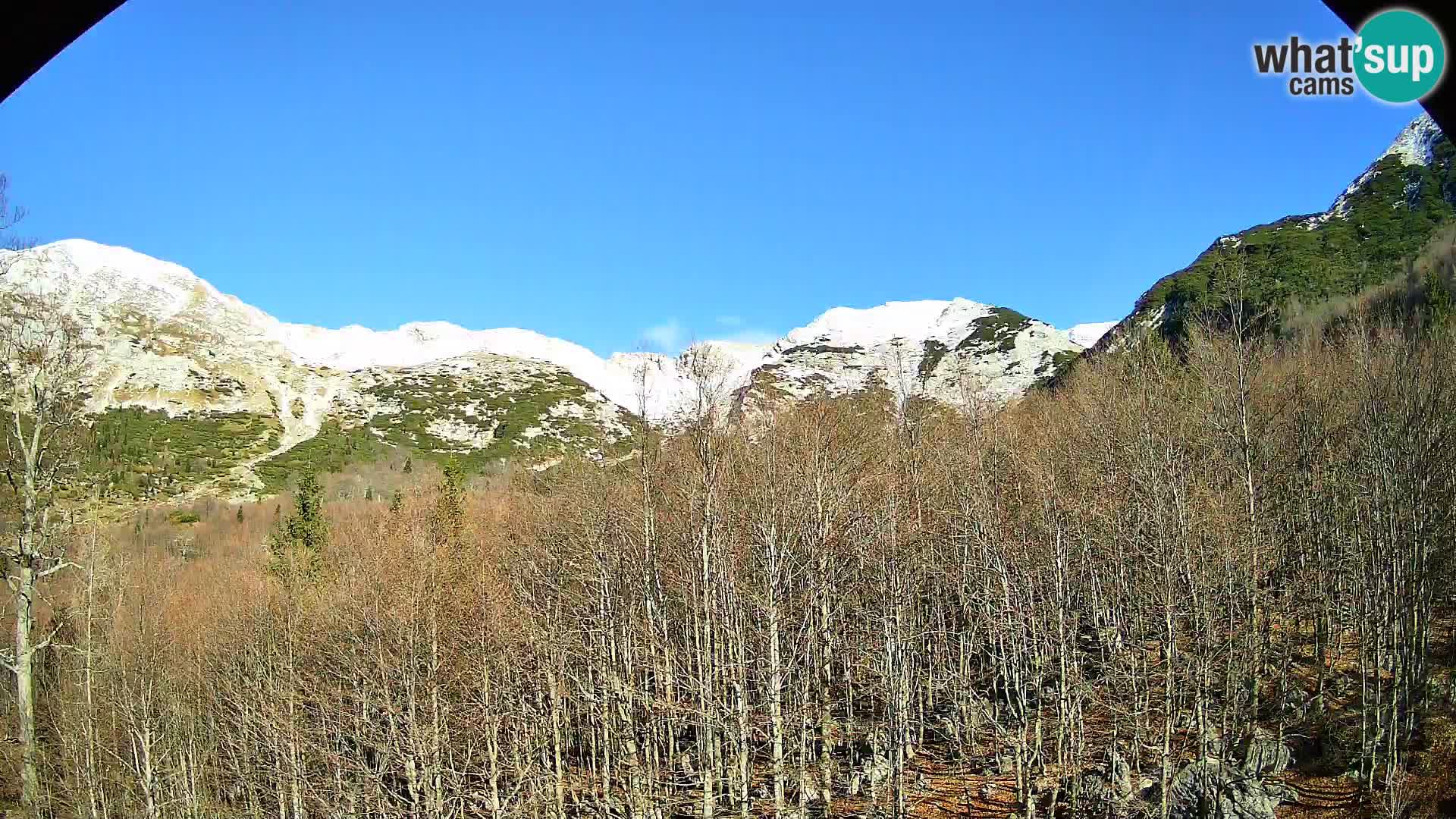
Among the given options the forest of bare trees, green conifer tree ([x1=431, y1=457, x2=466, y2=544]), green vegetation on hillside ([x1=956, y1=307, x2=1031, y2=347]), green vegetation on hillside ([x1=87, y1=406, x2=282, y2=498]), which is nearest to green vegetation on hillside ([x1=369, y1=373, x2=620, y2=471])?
green vegetation on hillside ([x1=87, y1=406, x2=282, y2=498])

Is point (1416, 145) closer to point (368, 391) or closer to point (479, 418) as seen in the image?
point (479, 418)

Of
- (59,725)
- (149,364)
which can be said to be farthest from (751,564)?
(149,364)

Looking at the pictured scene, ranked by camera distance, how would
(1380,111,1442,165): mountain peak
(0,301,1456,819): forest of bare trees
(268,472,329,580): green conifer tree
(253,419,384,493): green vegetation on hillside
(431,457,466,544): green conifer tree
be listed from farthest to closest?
(253,419,384,493): green vegetation on hillside
(1380,111,1442,165): mountain peak
(268,472,329,580): green conifer tree
(431,457,466,544): green conifer tree
(0,301,1456,819): forest of bare trees

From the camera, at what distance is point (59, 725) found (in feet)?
93.1

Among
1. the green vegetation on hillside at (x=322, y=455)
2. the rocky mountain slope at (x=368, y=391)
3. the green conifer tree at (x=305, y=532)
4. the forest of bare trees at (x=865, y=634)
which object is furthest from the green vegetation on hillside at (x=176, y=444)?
the forest of bare trees at (x=865, y=634)

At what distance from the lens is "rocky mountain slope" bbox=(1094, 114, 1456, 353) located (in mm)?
66938

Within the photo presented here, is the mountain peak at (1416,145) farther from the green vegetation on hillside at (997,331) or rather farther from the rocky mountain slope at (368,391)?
the green vegetation on hillside at (997,331)

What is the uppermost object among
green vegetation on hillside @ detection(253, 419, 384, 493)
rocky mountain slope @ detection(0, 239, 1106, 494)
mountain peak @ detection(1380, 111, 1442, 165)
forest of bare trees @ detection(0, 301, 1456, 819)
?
mountain peak @ detection(1380, 111, 1442, 165)

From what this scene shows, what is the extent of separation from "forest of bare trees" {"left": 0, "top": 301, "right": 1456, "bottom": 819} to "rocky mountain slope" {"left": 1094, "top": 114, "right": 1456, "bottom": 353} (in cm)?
3608

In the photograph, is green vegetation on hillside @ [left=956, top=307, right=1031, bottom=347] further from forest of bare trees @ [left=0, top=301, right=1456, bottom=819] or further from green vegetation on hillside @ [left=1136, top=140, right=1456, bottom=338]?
forest of bare trees @ [left=0, top=301, right=1456, bottom=819]

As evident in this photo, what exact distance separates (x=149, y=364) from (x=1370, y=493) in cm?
17980

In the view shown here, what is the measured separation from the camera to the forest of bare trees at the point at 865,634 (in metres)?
19.2

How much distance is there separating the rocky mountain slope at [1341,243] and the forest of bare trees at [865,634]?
36.1 meters

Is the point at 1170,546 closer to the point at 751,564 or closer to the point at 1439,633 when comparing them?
the point at 751,564
